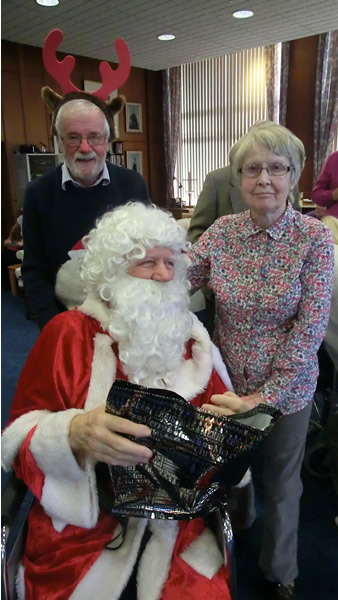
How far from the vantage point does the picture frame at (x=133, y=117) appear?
8695mm

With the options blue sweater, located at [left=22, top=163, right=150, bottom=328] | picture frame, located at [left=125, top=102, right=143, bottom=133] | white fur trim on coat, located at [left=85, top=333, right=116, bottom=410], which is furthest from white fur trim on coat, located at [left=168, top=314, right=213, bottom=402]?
picture frame, located at [left=125, top=102, right=143, bottom=133]

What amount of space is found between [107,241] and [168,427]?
570 millimetres

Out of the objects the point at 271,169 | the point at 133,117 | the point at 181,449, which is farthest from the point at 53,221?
the point at 133,117

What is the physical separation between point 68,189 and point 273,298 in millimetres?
939

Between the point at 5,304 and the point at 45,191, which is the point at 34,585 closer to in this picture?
the point at 45,191

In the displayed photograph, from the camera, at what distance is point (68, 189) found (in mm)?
1754

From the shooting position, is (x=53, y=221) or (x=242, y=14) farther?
(x=242, y=14)

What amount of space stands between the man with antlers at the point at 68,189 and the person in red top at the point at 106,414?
0.41 metres

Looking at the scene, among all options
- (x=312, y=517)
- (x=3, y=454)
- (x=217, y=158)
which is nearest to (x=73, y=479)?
(x=3, y=454)

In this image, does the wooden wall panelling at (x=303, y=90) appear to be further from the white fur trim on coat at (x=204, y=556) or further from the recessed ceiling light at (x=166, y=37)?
the white fur trim on coat at (x=204, y=556)

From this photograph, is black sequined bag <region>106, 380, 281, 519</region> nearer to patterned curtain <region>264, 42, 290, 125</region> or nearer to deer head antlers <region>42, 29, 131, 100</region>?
deer head antlers <region>42, 29, 131, 100</region>

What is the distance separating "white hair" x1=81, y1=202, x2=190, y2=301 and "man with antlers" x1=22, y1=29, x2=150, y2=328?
0.43 meters

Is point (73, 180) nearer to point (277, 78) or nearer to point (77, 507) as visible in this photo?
point (77, 507)

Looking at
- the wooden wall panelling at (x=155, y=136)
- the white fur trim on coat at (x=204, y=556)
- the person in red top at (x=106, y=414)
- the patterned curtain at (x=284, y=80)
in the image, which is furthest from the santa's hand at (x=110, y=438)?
the wooden wall panelling at (x=155, y=136)
